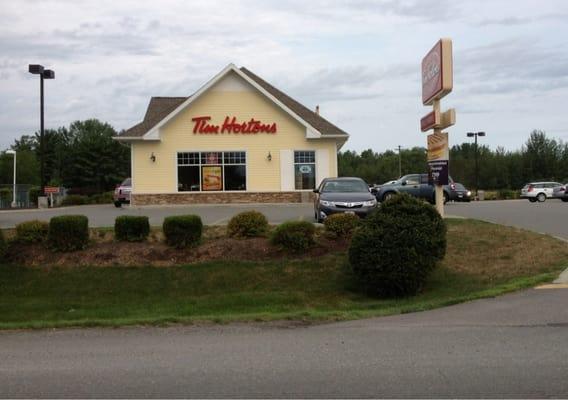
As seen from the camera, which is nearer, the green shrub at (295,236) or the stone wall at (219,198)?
the green shrub at (295,236)

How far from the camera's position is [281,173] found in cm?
3008

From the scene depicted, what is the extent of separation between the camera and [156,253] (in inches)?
524

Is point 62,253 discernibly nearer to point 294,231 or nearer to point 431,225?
point 294,231

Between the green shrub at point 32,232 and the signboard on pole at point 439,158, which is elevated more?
the signboard on pole at point 439,158

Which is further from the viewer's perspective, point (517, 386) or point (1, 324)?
point (1, 324)

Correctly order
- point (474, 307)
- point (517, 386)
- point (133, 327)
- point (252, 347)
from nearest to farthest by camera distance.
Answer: point (517, 386) < point (252, 347) < point (133, 327) < point (474, 307)

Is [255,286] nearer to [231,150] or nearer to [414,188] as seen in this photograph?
[414,188]

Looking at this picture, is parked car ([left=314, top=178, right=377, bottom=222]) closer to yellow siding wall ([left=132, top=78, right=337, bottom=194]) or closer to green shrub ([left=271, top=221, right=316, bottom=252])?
green shrub ([left=271, top=221, right=316, bottom=252])

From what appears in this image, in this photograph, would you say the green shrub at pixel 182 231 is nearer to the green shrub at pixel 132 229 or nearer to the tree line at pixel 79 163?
the green shrub at pixel 132 229

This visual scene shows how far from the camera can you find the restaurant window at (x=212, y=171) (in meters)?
29.7

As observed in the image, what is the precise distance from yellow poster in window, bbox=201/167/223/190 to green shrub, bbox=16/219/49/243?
15.9 meters

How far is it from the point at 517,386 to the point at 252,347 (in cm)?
283

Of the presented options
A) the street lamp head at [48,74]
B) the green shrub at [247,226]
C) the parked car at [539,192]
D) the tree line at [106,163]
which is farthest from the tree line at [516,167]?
the green shrub at [247,226]

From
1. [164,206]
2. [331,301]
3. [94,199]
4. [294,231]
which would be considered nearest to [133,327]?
[331,301]
